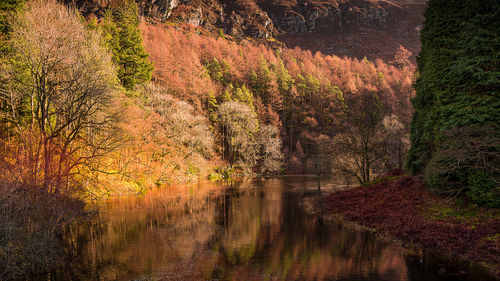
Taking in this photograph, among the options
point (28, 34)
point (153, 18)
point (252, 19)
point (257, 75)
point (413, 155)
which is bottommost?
point (413, 155)

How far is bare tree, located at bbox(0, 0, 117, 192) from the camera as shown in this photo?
1805cm

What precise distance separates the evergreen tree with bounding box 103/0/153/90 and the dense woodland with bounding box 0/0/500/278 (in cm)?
20

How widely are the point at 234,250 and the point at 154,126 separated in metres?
27.1

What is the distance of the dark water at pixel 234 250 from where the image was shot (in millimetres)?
12422

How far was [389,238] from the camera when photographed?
56.0 ft

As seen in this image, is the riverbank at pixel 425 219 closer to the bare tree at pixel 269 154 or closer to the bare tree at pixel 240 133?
the bare tree at pixel 240 133

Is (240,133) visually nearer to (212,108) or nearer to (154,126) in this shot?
(212,108)

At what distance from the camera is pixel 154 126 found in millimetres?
38969

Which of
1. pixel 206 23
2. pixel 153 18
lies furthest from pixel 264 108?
pixel 206 23

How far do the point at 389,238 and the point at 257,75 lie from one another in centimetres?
7119

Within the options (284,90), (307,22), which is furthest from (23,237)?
(307,22)

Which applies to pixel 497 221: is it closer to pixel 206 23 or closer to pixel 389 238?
pixel 389 238

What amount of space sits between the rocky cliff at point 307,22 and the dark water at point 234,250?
112m

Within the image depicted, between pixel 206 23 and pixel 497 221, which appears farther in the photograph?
pixel 206 23
